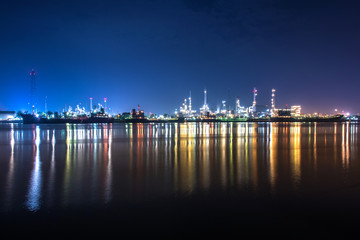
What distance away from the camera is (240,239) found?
16.5 feet

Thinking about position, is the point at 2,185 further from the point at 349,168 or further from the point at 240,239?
the point at 349,168

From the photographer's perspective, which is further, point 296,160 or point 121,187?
point 296,160

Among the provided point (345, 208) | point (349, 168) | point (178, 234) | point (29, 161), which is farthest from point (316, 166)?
point (29, 161)

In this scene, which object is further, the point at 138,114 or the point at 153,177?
the point at 138,114

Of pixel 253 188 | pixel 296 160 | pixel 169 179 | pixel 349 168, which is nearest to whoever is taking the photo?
pixel 253 188

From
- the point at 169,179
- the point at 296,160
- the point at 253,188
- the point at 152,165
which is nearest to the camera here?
the point at 253,188

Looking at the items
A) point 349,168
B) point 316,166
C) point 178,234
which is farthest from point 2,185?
point 349,168

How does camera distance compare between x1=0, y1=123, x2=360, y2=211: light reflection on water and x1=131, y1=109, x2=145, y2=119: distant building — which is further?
x1=131, y1=109, x2=145, y2=119: distant building

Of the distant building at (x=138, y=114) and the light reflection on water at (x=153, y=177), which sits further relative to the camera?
the distant building at (x=138, y=114)

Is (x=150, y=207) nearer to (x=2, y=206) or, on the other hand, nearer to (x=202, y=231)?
(x=202, y=231)

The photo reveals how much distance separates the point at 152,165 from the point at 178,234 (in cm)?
717

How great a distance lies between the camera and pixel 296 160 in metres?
13.4

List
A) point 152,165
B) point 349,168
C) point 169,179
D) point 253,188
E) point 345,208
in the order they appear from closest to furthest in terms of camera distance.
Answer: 1. point 345,208
2. point 253,188
3. point 169,179
4. point 349,168
5. point 152,165

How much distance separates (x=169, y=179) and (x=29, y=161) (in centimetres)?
760
